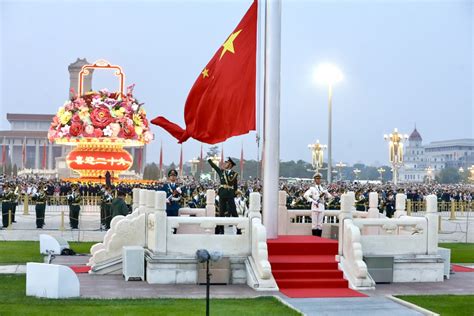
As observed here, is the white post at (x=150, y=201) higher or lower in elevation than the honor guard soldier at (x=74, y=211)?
higher

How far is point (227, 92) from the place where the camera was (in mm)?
15664

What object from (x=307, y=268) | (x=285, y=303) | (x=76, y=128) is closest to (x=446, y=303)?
(x=285, y=303)

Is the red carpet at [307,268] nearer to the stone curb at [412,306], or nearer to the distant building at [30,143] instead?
the stone curb at [412,306]

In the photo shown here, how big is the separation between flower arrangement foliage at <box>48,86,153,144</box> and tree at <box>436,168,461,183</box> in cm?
11211

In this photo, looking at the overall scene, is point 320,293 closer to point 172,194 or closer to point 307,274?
point 307,274

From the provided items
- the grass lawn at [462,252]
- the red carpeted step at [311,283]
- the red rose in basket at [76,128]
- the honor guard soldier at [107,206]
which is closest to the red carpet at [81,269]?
the red carpeted step at [311,283]

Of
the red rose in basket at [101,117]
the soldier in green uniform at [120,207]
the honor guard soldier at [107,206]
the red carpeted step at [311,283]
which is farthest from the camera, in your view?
the red rose in basket at [101,117]

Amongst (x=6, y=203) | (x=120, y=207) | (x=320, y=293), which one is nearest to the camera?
(x=320, y=293)

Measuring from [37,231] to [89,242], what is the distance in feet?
17.1

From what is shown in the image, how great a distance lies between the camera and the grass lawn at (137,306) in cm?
1141

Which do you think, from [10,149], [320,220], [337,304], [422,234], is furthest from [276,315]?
[10,149]

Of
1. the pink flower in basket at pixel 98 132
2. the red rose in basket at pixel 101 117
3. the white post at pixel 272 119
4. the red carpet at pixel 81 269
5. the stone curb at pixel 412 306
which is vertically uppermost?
the red rose in basket at pixel 101 117

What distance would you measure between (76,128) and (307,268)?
34594mm

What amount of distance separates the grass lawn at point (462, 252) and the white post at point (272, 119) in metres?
7.03
